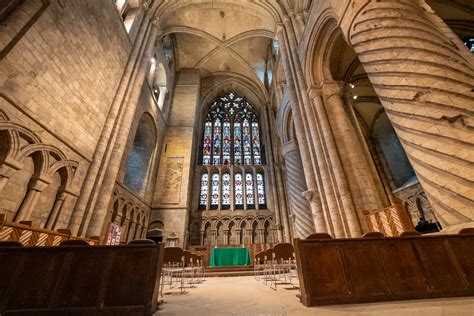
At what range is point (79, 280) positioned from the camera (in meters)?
2.23

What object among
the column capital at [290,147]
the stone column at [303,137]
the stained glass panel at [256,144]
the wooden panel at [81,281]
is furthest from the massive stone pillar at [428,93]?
the stained glass panel at [256,144]

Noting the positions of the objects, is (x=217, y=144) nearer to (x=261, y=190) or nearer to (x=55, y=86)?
(x=261, y=190)

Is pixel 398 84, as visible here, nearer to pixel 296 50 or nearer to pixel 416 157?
pixel 416 157

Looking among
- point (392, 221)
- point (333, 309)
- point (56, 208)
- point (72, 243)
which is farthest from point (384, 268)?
point (56, 208)

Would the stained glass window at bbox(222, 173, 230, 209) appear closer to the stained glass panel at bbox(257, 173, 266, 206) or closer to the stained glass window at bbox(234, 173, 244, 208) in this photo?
the stained glass window at bbox(234, 173, 244, 208)

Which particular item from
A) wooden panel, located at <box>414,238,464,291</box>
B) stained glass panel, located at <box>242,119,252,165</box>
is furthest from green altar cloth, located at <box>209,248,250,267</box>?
stained glass panel, located at <box>242,119,252,165</box>

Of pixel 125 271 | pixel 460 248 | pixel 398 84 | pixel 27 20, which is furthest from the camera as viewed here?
pixel 27 20

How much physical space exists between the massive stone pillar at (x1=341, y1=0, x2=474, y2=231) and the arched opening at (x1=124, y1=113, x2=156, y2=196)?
1121 cm

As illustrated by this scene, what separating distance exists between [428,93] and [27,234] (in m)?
7.62

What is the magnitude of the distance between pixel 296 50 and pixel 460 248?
29.6 ft

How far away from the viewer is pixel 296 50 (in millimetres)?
9195

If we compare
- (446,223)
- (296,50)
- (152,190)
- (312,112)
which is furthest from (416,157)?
(152,190)

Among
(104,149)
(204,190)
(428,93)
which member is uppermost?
(204,190)

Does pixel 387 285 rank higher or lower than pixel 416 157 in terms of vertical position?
lower
